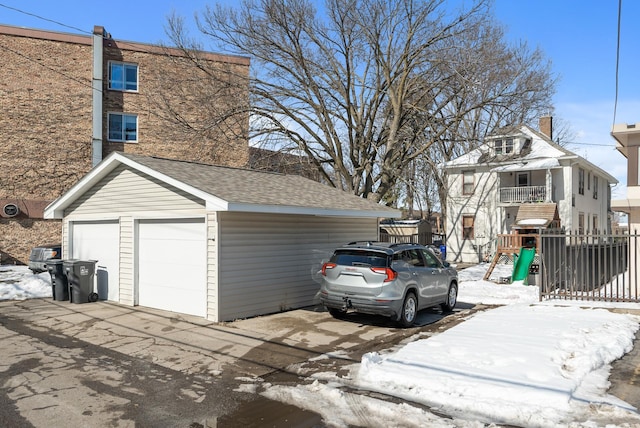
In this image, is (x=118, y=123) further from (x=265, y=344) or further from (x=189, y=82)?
(x=265, y=344)

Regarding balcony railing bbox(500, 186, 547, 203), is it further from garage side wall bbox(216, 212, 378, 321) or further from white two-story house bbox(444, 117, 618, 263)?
garage side wall bbox(216, 212, 378, 321)

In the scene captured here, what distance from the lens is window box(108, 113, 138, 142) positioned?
25.6 metres

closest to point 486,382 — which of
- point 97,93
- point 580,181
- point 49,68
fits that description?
point 97,93

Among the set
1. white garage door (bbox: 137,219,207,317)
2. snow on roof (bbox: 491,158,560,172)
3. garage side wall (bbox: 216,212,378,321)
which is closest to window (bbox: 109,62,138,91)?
white garage door (bbox: 137,219,207,317)

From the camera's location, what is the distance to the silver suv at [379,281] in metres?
9.12

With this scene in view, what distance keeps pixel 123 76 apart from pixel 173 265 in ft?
61.3

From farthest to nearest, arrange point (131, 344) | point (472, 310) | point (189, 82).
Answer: point (189, 82) < point (472, 310) < point (131, 344)

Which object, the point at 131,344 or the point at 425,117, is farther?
the point at 425,117

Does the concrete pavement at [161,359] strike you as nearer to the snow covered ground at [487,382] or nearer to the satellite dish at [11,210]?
the snow covered ground at [487,382]

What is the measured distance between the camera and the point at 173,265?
35.3ft

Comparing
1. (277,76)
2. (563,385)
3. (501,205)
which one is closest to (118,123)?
(277,76)

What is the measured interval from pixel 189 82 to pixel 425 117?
1024 centimetres

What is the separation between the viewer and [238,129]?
71.5 ft

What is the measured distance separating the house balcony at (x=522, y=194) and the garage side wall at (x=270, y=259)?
19099 mm
